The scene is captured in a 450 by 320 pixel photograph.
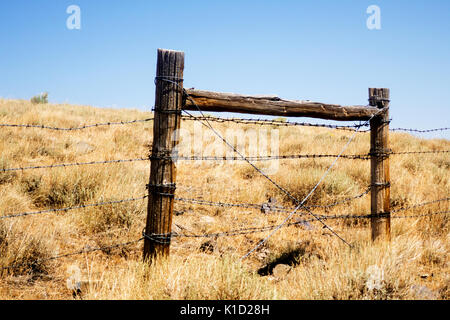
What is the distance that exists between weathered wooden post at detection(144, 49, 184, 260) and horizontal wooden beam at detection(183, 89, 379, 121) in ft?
0.59

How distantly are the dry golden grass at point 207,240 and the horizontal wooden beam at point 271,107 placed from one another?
1494 millimetres

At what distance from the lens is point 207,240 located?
15.8 feet

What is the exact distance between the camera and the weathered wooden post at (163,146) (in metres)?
3.05

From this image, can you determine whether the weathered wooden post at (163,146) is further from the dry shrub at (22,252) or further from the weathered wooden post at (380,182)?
the weathered wooden post at (380,182)

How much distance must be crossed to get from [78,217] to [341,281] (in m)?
3.70

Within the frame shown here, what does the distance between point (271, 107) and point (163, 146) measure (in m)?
1.31

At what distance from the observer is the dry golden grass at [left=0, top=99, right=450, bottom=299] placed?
281cm

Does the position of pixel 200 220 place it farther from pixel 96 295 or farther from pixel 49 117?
pixel 49 117

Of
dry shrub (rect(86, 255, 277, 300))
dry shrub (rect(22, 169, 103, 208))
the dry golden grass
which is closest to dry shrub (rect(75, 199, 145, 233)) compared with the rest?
the dry golden grass

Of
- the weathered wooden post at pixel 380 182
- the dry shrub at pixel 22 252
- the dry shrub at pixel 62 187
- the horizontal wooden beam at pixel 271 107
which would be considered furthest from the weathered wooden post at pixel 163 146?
the dry shrub at pixel 62 187

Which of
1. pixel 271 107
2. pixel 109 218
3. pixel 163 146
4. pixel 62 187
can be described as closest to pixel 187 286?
pixel 163 146

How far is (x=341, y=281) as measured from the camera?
2.88m

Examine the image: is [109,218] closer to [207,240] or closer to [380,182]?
[207,240]
